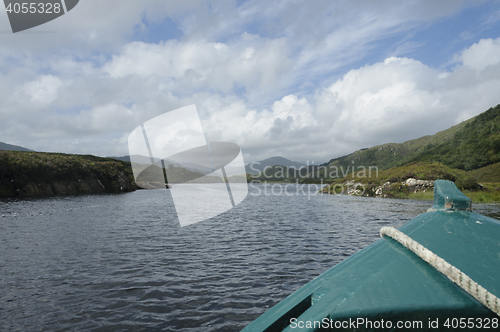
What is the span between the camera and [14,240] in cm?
1614

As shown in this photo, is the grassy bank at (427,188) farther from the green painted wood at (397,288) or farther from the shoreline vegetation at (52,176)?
the shoreline vegetation at (52,176)

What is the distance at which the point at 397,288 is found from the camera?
93.2 inches

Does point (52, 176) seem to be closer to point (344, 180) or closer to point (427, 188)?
point (344, 180)

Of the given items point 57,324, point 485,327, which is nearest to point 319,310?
point 485,327

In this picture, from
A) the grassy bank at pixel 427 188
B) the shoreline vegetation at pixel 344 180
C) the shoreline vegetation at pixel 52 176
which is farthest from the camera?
the shoreline vegetation at pixel 52 176

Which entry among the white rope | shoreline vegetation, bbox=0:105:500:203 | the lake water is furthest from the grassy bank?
the white rope

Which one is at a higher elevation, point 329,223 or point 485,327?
point 485,327

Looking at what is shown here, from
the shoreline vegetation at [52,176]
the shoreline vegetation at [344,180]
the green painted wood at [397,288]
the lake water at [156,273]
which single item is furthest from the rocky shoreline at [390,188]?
the shoreline vegetation at [52,176]

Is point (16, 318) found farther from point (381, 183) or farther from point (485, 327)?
point (381, 183)

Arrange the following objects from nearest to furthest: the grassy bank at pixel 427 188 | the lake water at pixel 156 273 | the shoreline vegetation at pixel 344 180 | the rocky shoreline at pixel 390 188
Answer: the lake water at pixel 156 273 < the grassy bank at pixel 427 188 < the shoreline vegetation at pixel 344 180 < the rocky shoreline at pixel 390 188

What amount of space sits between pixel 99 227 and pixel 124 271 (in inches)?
476

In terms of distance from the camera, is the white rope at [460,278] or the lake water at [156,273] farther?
the lake water at [156,273]

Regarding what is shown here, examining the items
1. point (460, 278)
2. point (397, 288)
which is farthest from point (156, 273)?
point (460, 278)

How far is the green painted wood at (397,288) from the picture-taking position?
2.13m
